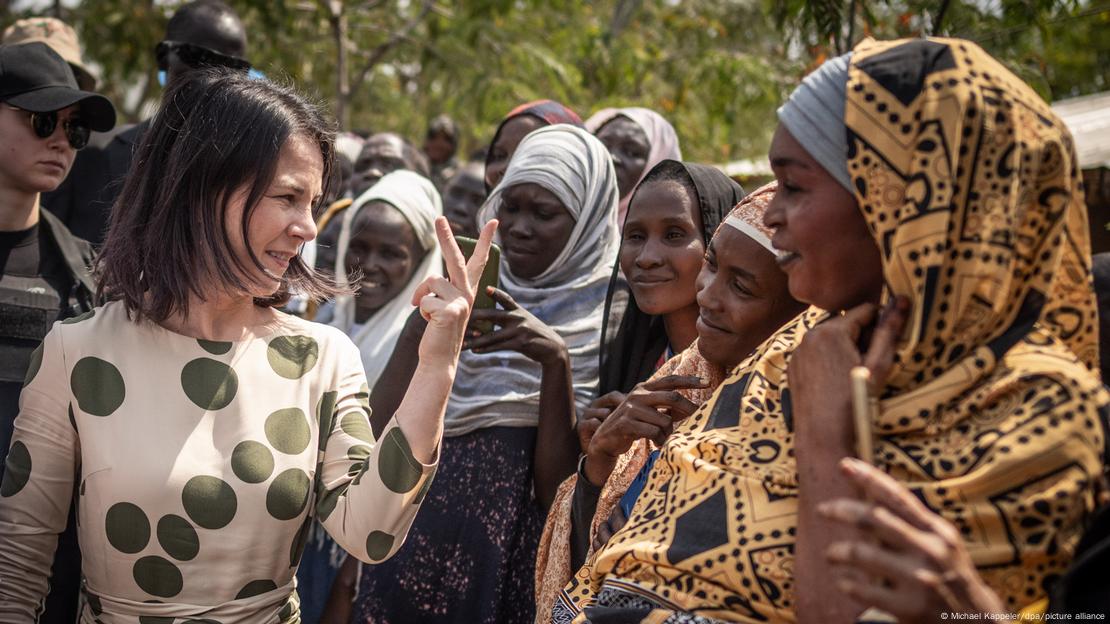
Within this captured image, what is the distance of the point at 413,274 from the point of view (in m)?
4.87

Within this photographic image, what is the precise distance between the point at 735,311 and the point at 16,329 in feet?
7.64

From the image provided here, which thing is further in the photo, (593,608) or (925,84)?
(593,608)

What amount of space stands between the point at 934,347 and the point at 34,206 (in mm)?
3069

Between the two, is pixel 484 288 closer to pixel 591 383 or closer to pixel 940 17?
pixel 591 383

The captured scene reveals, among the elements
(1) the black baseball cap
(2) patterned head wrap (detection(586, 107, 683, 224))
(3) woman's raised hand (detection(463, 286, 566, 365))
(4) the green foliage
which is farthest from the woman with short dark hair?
(4) the green foliage

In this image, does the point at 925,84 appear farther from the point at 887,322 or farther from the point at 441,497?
the point at 441,497

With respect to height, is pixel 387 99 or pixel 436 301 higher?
pixel 436 301

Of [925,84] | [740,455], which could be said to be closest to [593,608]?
[740,455]

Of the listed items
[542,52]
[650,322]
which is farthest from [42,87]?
[542,52]

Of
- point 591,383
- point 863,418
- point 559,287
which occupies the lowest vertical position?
point 591,383

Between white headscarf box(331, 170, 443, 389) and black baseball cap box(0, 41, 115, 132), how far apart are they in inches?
55.6

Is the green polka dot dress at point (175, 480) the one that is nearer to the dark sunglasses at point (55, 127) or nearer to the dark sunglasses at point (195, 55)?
the dark sunglasses at point (55, 127)

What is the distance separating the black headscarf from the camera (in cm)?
319

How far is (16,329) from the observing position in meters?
3.26
